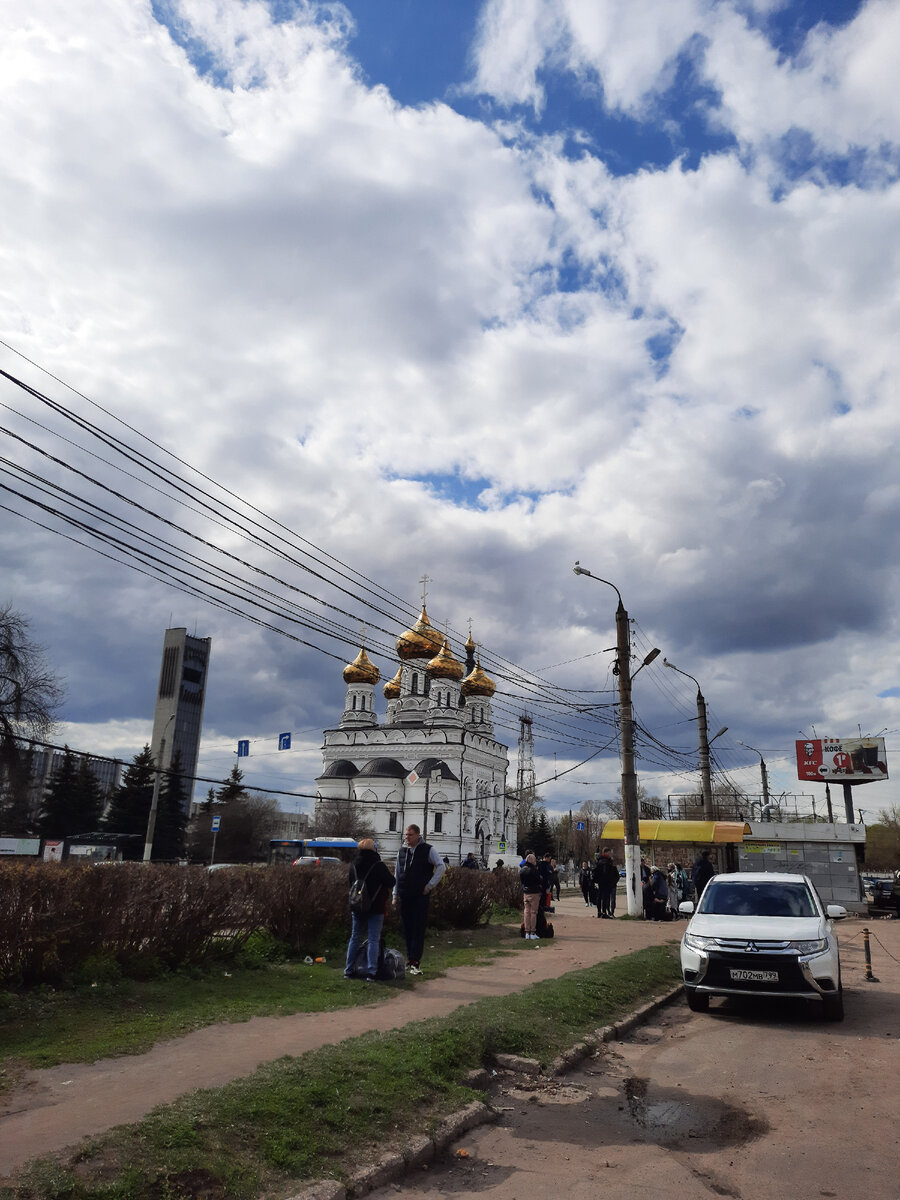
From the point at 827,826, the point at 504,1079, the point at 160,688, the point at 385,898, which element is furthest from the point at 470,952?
the point at 160,688

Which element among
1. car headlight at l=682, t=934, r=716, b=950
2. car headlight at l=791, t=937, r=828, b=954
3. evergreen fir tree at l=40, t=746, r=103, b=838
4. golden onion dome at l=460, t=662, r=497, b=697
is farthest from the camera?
golden onion dome at l=460, t=662, r=497, b=697

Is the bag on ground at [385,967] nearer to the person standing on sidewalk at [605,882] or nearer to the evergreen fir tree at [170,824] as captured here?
the person standing on sidewalk at [605,882]

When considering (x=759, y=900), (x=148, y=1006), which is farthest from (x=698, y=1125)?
(x=759, y=900)

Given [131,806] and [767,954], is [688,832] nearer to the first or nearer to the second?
[767,954]

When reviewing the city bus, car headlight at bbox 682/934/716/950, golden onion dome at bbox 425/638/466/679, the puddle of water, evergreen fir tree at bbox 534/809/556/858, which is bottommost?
the puddle of water

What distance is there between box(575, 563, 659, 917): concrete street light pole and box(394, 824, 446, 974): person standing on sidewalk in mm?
11219

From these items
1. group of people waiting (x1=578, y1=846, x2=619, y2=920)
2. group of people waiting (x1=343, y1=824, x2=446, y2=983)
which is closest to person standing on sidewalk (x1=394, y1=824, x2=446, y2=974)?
group of people waiting (x1=343, y1=824, x2=446, y2=983)

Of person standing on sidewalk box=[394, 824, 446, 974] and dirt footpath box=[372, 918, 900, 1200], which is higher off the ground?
person standing on sidewalk box=[394, 824, 446, 974]

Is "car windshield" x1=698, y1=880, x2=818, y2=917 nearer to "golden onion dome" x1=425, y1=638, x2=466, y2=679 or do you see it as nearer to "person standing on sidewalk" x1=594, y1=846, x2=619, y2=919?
"person standing on sidewalk" x1=594, y1=846, x2=619, y2=919

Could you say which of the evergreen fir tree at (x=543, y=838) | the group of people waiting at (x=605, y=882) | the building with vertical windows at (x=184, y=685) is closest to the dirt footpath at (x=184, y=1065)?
the group of people waiting at (x=605, y=882)

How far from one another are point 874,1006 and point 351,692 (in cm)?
6756

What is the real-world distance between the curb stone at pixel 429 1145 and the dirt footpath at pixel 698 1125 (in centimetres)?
7

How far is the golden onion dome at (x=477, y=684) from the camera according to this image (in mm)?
74000

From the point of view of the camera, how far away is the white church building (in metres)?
65.6
